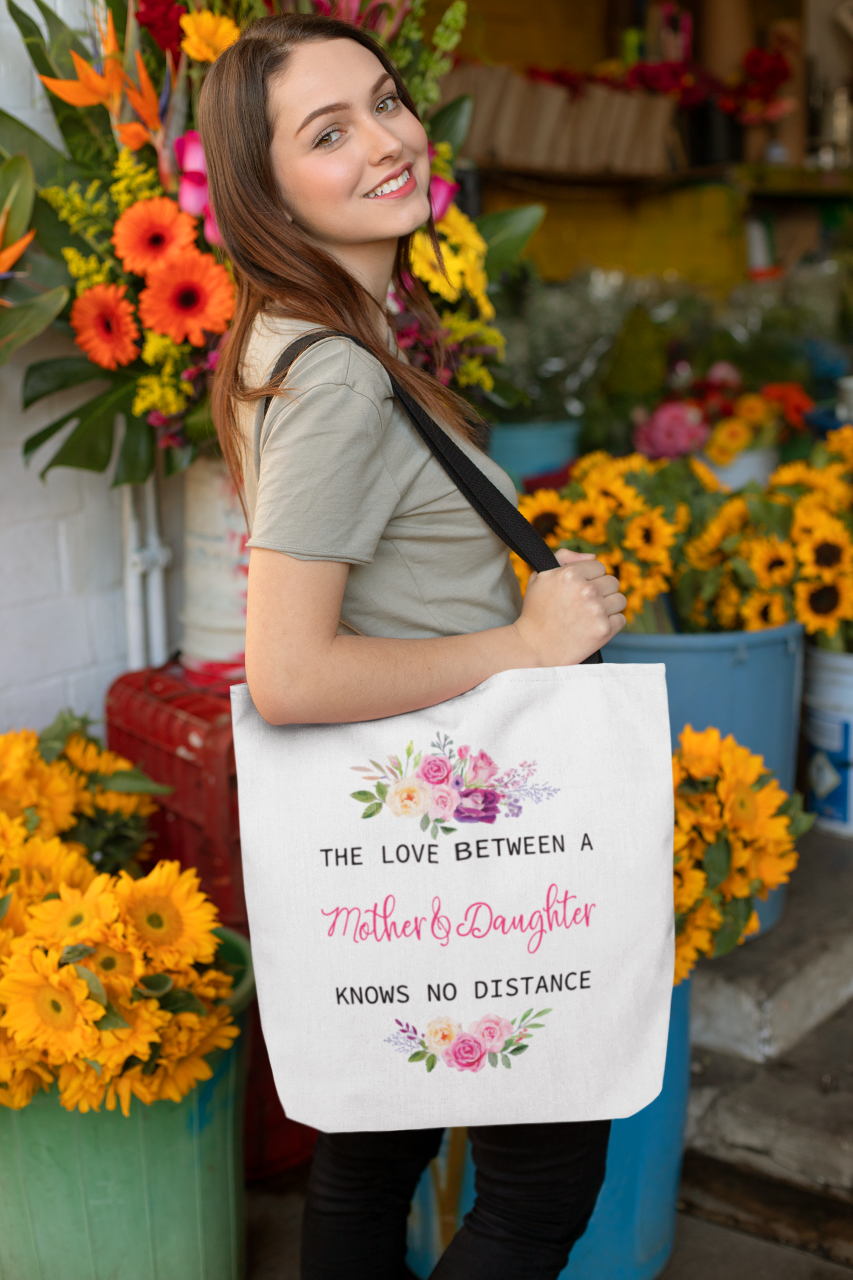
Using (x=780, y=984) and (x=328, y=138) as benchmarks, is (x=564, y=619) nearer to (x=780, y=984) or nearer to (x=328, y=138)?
(x=328, y=138)

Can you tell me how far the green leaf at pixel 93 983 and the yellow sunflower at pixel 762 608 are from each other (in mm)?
1211

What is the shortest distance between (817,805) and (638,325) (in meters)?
1.40

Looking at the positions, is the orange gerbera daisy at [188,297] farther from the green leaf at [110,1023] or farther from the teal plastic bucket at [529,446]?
the teal plastic bucket at [529,446]

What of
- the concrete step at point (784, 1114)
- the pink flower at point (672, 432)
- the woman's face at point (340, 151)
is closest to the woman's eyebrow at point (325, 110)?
the woman's face at point (340, 151)

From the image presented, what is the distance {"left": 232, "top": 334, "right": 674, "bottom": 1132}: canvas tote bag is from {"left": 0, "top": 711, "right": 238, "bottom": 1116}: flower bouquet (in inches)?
10.6

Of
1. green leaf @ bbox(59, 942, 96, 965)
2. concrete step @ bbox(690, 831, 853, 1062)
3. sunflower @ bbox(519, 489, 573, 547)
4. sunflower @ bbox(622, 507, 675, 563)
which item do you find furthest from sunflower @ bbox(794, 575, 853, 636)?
green leaf @ bbox(59, 942, 96, 965)

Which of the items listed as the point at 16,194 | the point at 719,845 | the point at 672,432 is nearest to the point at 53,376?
the point at 16,194

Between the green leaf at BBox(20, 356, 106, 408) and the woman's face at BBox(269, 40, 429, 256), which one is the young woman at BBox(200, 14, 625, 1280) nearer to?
the woman's face at BBox(269, 40, 429, 256)

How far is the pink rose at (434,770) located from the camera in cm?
87

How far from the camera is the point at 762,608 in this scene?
188 centimetres

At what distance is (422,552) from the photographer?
93cm

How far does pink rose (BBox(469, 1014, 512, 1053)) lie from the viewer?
0.89 m

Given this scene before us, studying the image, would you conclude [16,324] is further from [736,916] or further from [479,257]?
[736,916]

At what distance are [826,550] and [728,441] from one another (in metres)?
1.21
